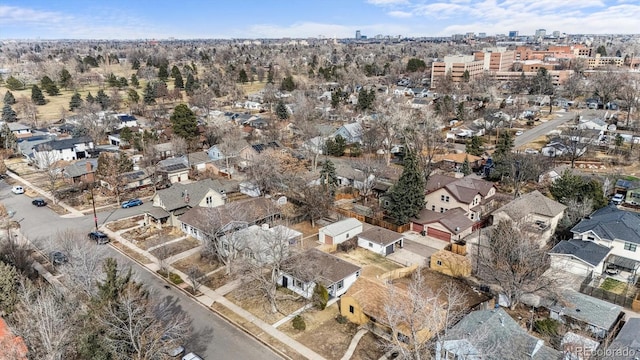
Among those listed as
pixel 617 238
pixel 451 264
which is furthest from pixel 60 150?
pixel 617 238

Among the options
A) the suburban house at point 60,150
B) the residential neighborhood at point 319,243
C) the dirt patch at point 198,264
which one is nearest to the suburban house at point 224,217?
the residential neighborhood at point 319,243

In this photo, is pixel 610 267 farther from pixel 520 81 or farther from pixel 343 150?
pixel 520 81

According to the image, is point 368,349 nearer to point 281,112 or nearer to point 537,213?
point 537,213

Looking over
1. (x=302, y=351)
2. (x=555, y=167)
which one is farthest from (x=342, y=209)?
(x=555, y=167)

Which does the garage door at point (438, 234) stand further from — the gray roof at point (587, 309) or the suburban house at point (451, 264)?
the gray roof at point (587, 309)

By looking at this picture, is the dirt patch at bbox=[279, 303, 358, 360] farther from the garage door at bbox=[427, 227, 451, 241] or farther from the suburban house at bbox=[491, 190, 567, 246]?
the suburban house at bbox=[491, 190, 567, 246]

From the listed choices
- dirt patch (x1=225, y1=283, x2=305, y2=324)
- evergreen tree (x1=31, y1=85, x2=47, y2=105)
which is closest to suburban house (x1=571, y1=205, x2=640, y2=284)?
dirt patch (x1=225, y1=283, x2=305, y2=324)
